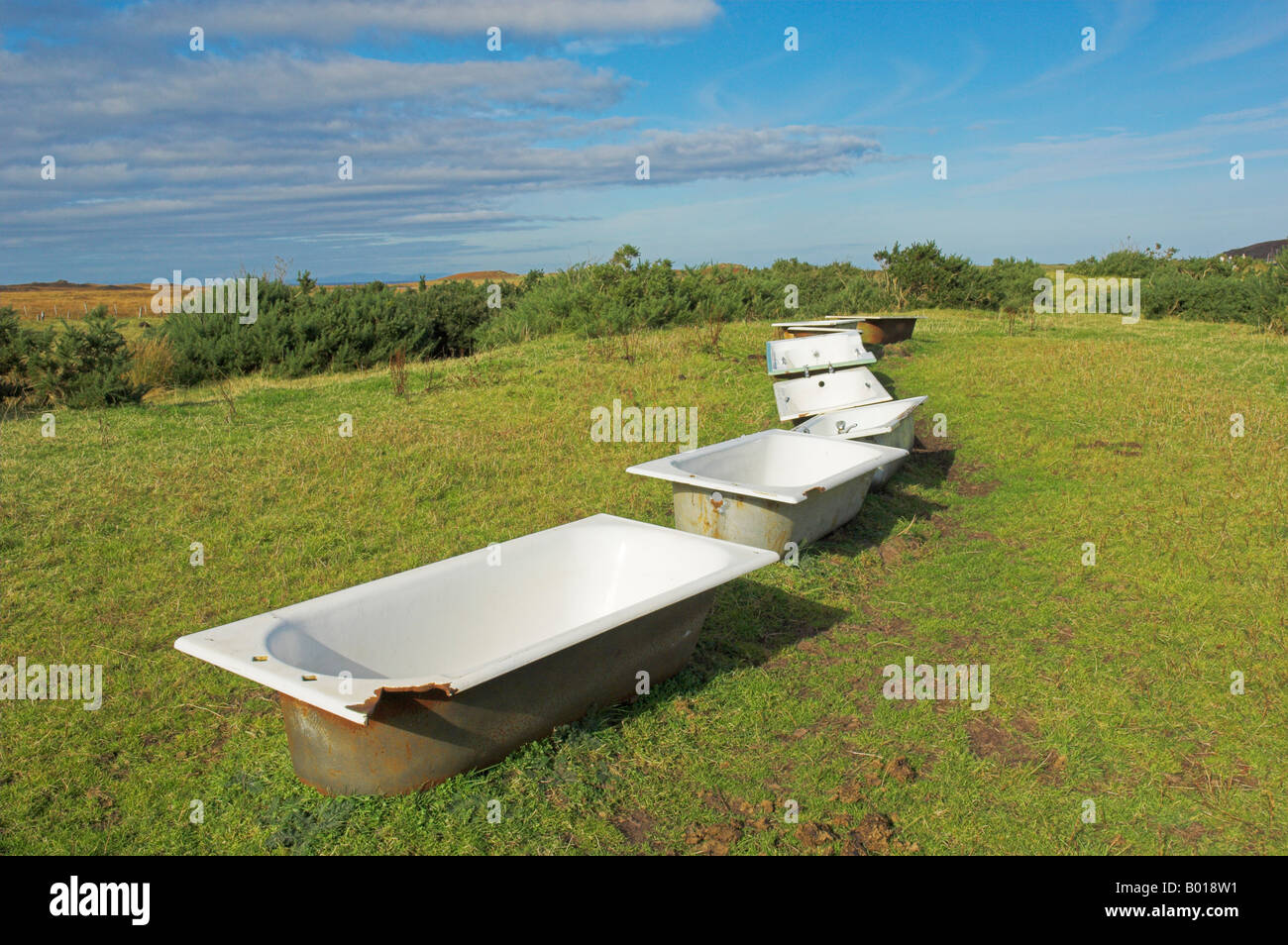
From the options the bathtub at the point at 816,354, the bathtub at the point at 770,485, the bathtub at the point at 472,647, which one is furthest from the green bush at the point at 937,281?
the bathtub at the point at 472,647

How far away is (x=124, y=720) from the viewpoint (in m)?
3.71

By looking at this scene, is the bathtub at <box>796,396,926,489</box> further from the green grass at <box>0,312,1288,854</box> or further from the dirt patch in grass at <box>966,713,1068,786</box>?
the dirt patch in grass at <box>966,713,1068,786</box>

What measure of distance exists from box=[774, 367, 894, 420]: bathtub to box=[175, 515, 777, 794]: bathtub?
15.7ft

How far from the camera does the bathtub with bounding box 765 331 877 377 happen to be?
29.9 feet

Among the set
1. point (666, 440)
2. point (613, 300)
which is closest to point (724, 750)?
point (666, 440)

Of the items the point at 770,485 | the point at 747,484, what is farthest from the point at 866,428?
the point at 747,484

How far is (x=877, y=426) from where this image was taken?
711 centimetres

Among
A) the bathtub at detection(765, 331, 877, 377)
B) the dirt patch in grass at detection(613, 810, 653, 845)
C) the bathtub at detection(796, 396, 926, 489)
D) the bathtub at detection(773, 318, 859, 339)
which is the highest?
the bathtub at detection(773, 318, 859, 339)

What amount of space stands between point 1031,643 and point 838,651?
1.02 metres

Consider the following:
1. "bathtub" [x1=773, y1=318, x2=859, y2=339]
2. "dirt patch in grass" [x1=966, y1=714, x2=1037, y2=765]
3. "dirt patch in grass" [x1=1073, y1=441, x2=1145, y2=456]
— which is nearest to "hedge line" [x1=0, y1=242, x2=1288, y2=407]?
"bathtub" [x1=773, y1=318, x2=859, y2=339]

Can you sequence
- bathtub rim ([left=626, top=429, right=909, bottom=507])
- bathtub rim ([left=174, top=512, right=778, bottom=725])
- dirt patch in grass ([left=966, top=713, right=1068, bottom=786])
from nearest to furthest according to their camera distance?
1. bathtub rim ([left=174, top=512, right=778, bottom=725])
2. dirt patch in grass ([left=966, top=713, right=1068, bottom=786])
3. bathtub rim ([left=626, top=429, right=909, bottom=507])
